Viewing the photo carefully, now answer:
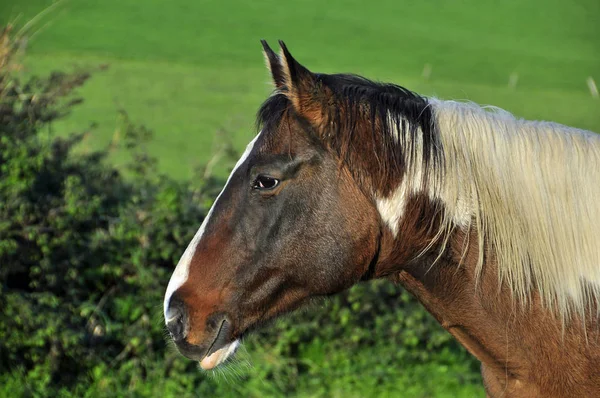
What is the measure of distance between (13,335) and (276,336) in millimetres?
1878

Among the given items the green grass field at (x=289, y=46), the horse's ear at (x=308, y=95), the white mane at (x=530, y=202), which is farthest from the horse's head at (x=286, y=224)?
the green grass field at (x=289, y=46)

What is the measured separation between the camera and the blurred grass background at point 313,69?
6.05m

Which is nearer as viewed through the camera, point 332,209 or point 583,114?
point 332,209

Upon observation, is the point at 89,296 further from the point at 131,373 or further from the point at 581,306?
the point at 581,306

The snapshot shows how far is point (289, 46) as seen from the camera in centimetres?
1834

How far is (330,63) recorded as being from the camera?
56.7 ft

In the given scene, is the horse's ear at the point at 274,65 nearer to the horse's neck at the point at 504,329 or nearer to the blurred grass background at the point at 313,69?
the blurred grass background at the point at 313,69

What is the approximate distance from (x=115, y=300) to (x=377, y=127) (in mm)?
3541

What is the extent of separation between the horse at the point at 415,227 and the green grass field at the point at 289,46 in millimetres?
6673

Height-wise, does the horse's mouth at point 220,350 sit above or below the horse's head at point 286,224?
below

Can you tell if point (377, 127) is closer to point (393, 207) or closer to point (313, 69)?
point (393, 207)

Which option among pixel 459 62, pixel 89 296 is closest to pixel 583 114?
pixel 459 62

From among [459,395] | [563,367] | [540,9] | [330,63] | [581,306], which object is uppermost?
[581,306]

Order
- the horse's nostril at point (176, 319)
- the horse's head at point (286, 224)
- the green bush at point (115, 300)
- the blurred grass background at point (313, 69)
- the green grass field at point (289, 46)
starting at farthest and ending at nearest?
the green grass field at point (289, 46)
the blurred grass background at point (313, 69)
the green bush at point (115, 300)
the horse's nostril at point (176, 319)
the horse's head at point (286, 224)
